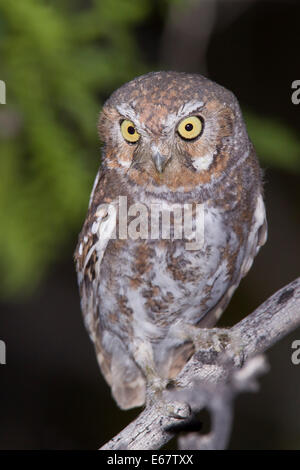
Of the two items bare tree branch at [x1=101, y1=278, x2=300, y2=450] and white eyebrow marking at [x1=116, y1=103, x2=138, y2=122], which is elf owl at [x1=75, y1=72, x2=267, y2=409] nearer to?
white eyebrow marking at [x1=116, y1=103, x2=138, y2=122]

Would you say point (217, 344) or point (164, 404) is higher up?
point (217, 344)

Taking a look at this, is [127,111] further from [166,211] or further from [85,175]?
[85,175]

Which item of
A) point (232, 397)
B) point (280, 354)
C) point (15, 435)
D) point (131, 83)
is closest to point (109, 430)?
point (15, 435)

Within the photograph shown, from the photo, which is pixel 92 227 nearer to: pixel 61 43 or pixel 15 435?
pixel 61 43

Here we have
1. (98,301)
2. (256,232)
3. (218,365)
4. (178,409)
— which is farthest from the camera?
(98,301)

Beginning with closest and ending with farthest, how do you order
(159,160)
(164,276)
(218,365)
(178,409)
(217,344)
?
1. (178,409)
2. (218,365)
3. (159,160)
4. (217,344)
5. (164,276)

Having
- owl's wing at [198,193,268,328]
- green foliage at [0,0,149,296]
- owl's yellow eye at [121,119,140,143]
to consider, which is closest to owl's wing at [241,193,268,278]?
owl's wing at [198,193,268,328]

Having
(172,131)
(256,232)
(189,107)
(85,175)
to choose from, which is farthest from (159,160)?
(85,175)
